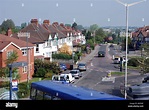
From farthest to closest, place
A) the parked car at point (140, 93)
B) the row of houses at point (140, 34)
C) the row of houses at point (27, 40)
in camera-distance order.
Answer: the row of houses at point (27, 40), the row of houses at point (140, 34), the parked car at point (140, 93)

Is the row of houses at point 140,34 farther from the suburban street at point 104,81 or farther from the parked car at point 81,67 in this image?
the parked car at point 81,67

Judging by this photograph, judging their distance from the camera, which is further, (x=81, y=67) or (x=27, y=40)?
(x=81, y=67)

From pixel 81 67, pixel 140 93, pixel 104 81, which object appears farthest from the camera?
pixel 81 67

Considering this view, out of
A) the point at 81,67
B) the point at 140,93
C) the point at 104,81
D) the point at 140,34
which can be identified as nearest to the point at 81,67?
the point at 81,67

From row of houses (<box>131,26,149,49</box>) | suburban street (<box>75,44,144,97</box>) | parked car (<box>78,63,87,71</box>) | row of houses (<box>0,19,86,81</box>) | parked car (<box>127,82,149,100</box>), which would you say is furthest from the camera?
parked car (<box>78,63,87,71</box>)

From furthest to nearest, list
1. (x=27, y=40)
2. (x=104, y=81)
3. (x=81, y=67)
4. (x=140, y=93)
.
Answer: (x=81, y=67)
(x=104, y=81)
(x=27, y=40)
(x=140, y=93)

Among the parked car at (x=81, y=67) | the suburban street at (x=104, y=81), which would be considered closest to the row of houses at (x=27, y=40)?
the suburban street at (x=104, y=81)

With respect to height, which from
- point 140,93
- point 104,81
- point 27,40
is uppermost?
point 27,40

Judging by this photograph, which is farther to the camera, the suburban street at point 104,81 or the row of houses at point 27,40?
the suburban street at point 104,81

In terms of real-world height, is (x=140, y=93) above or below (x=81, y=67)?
above

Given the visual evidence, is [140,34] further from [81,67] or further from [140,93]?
[81,67]

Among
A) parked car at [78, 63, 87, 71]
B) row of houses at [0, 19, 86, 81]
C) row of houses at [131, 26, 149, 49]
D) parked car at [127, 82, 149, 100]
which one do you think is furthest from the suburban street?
parked car at [78, 63, 87, 71]

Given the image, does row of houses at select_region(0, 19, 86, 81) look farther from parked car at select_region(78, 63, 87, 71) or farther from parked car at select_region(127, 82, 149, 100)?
parked car at select_region(78, 63, 87, 71)
